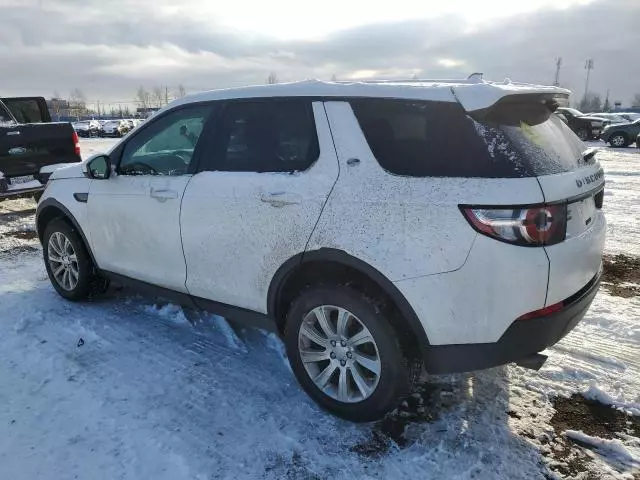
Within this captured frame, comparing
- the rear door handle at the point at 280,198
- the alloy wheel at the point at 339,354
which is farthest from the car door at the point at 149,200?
the alloy wheel at the point at 339,354

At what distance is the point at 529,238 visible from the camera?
2381mm

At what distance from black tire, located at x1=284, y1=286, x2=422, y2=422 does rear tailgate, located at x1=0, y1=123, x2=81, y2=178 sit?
Result: 6.86 m

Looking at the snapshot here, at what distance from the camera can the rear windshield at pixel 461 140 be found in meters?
2.48

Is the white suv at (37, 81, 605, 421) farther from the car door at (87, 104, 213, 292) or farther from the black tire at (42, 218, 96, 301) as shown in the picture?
the black tire at (42, 218, 96, 301)

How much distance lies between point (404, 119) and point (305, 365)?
1.51 m

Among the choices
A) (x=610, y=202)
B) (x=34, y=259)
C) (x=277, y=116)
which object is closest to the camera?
(x=277, y=116)

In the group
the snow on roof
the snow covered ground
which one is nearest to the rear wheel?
the snow covered ground

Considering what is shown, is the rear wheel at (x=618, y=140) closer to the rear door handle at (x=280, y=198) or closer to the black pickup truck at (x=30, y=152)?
the black pickup truck at (x=30, y=152)

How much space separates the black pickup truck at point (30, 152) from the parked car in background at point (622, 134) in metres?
22.9

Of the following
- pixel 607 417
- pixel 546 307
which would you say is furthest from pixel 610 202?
pixel 546 307

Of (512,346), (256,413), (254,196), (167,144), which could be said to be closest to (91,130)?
(167,144)

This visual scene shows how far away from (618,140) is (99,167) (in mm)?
24772

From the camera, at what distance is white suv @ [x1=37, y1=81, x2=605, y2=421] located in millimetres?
2436

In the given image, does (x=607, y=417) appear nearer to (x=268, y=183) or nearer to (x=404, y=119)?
(x=404, y=119)
